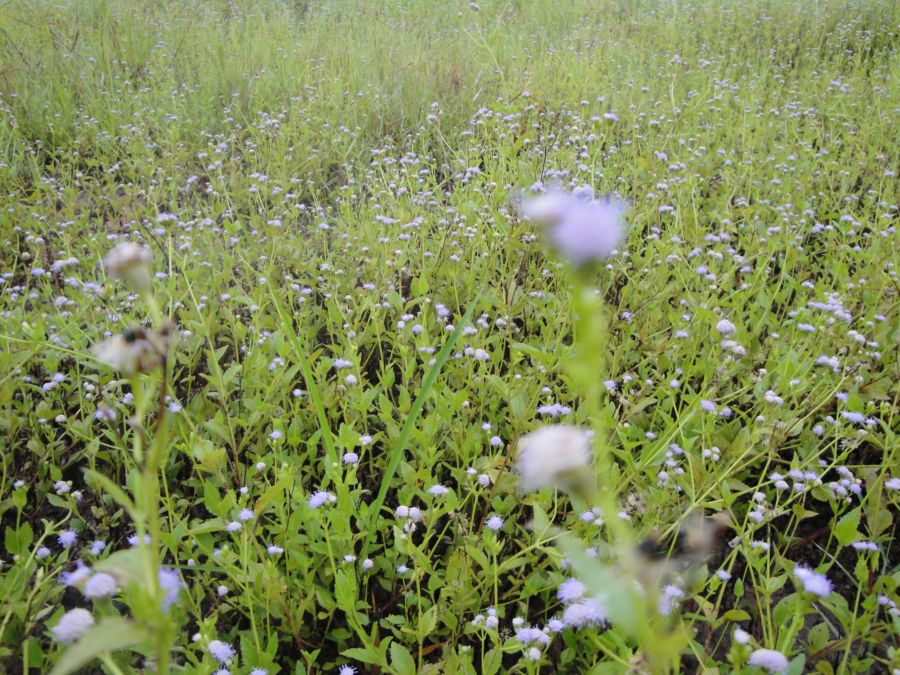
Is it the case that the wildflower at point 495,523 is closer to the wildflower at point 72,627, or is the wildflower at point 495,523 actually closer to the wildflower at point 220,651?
the wildflower at point 220,651

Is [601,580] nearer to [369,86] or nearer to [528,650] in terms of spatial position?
[528,650]

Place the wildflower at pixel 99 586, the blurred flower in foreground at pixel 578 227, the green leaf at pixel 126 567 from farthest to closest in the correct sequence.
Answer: the wildflower at pixel 99 586 → the green leaf at pixel 126 567 → the blurred flower in foreground at pixel 578 227

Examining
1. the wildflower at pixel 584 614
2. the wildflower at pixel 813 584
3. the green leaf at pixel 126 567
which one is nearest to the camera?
the green leaf at pixel 126 567

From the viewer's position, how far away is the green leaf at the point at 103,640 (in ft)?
1.93

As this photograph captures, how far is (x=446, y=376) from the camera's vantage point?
2.14m

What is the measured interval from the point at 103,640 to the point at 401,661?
0.82 metres

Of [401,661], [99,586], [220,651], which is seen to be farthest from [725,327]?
[99,586]

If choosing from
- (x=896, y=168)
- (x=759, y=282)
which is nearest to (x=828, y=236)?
(x=759, y=282)

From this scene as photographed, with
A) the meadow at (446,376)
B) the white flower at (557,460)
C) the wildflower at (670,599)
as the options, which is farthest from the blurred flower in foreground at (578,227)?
the wildflower at (670,599)

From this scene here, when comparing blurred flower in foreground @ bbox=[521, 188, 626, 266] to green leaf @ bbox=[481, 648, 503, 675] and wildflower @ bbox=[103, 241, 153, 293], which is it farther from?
green leaf @ bbox=[481, 648, 503, 675]

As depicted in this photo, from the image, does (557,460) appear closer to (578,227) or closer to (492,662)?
(578,227)

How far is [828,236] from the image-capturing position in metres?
2.81

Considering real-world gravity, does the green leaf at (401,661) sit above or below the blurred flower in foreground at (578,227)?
below

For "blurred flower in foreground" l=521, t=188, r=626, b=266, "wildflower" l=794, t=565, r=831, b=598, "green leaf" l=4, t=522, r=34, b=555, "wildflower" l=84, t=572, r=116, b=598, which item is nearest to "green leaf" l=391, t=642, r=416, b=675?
"wildflower" l=84, t=572, r=116, b=598
